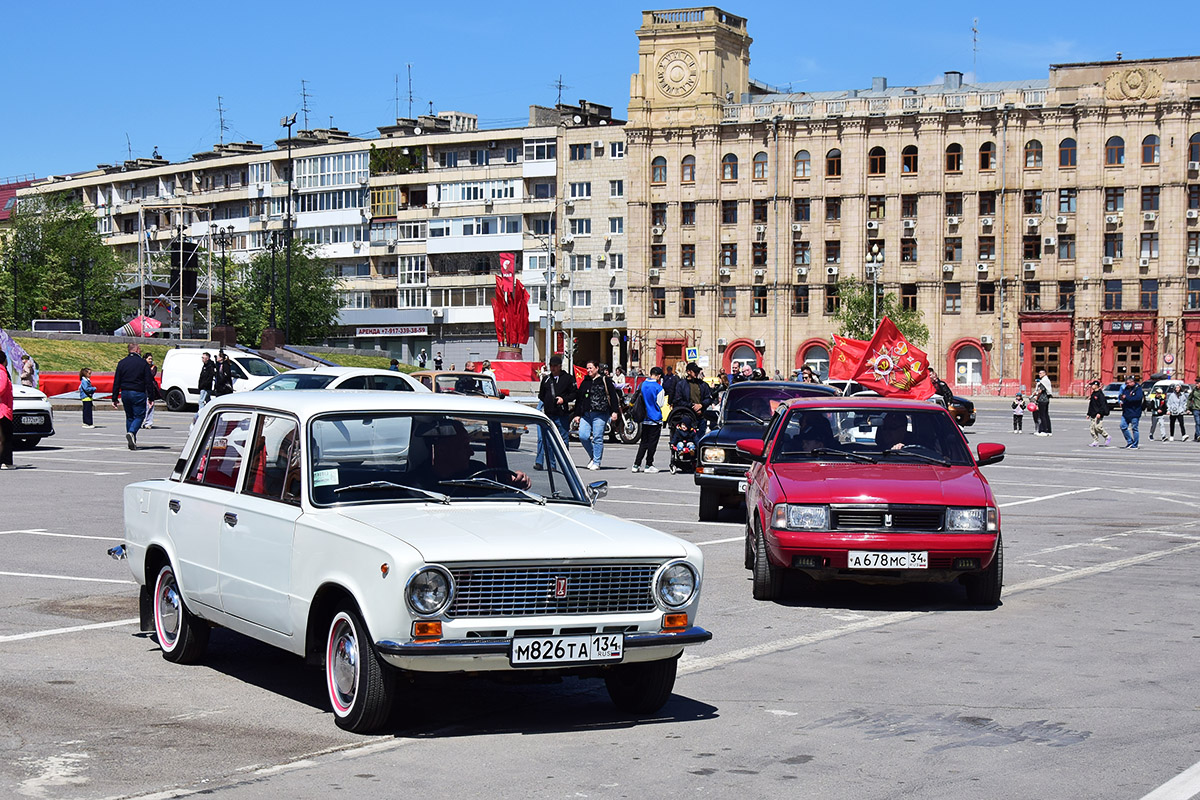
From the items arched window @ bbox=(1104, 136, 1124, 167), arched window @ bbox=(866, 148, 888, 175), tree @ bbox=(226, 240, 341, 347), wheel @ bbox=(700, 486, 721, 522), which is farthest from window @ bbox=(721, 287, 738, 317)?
wheel @ bbox=(700, 486, 721, 522)

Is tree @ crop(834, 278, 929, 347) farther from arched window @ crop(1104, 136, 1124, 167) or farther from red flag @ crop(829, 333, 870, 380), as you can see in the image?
red flag @ crop(829, 333, 870, 380)

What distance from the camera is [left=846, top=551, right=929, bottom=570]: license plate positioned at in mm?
11328

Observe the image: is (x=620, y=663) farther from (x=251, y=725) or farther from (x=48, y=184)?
(x=48, y=184)

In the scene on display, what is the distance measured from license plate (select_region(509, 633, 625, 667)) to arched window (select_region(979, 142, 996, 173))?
87520 mm

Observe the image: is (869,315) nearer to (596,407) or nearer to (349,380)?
(596,407)

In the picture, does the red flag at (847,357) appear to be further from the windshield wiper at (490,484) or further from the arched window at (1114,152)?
the arched window at (1114,152)

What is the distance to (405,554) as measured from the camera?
22.2ft

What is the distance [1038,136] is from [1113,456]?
58210 millimetres

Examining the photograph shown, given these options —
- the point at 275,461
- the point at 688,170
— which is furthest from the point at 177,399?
the point at 688,170

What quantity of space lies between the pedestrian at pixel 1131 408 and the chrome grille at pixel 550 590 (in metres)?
33.1

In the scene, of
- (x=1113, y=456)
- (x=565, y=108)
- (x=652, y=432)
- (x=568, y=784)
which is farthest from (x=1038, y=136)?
(x=568, y=784)

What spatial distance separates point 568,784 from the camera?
625 cm

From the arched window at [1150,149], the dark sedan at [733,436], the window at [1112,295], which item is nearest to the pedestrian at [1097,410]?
the dark sedan at [733,436]

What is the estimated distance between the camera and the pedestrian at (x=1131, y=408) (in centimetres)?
3828
